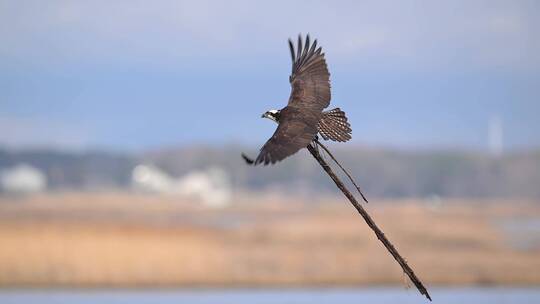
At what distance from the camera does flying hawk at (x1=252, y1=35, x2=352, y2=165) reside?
891 centimetres

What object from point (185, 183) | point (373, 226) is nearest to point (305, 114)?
point (373, 226)

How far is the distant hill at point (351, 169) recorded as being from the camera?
452 ft

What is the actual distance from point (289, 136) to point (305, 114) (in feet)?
1.65

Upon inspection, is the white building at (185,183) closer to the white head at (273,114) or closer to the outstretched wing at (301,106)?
the outstretched wing at (301,106)

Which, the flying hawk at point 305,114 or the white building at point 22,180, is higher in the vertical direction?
the white building at point 22,180

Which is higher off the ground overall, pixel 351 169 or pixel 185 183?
pixel 351 169

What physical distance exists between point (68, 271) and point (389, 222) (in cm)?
2285

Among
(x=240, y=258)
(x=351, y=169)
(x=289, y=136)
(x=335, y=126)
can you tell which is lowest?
(x=289, y=136)

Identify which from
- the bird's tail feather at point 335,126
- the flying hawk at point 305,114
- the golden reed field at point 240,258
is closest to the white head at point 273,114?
the flying hawk at point 305,114

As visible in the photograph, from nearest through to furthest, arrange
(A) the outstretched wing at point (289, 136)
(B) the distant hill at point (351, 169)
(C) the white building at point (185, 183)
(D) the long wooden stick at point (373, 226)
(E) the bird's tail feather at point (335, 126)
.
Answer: (D) the long wooden stick at point (373, 226), (A) the outstretched wing at point (289, 136), (E) the bird's tail feather at point (335, 126), (C) the white building at point (185, 183), (B) the distant hill at point (351, 169)

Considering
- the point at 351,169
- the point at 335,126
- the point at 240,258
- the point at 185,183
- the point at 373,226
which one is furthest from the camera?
the point at 351,169

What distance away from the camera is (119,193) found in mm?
128875

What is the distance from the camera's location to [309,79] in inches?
391

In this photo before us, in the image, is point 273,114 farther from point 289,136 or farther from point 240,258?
point 240,258
